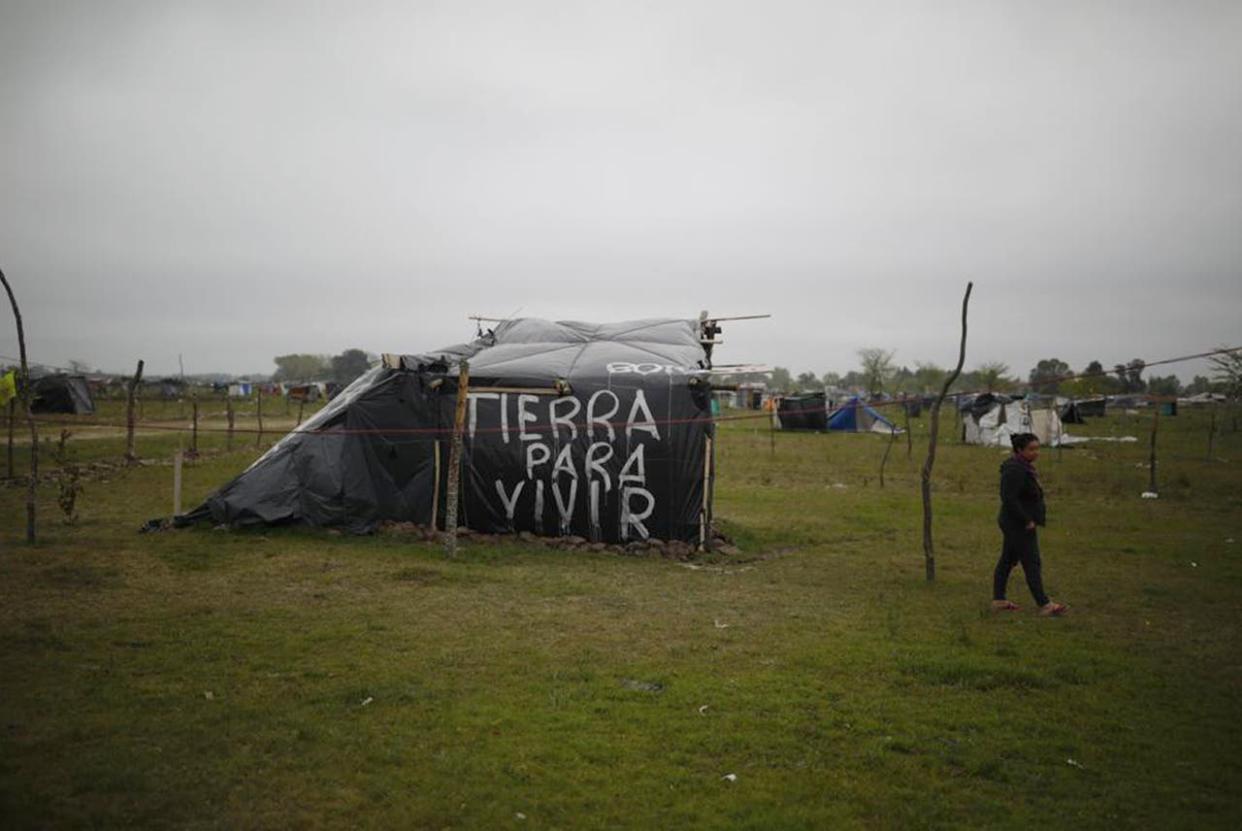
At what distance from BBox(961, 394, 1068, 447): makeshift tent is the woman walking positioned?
91.6 feet

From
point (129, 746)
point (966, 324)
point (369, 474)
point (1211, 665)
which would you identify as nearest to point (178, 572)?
point (369, 474)

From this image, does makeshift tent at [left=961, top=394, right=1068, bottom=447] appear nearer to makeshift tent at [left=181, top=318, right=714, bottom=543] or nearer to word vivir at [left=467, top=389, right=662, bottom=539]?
makeshift tent at [left=181, top=318, right=714, bottom=543]

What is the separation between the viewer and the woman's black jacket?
939cm

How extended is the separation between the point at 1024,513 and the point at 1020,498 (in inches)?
7.5

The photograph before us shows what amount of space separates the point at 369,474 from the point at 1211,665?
12844 mm

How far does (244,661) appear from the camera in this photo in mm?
7480

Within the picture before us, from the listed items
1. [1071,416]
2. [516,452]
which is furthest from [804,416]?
[516,452]

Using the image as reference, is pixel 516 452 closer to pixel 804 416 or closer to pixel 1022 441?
pixel 1022 441

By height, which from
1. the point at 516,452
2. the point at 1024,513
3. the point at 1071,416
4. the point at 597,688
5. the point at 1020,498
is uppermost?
the point at 1071,416

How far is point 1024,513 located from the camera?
9.39 meters

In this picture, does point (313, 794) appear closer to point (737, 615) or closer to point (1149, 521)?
point (737, 615)

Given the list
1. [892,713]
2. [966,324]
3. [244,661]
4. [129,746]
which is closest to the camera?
[129,746]

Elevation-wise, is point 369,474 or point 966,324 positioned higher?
point 966,324

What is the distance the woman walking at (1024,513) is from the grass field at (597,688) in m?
0.58
